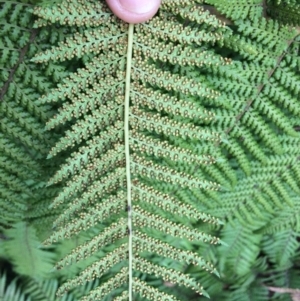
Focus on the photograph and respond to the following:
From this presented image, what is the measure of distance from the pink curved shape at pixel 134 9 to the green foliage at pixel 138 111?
0.05 meters

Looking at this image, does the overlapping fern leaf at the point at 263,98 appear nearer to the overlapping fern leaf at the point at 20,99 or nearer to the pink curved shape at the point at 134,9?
the pink curved shape at the point at 134,9

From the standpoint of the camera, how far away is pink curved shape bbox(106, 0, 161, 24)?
50.4 inches

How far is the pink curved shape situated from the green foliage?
0.05 m

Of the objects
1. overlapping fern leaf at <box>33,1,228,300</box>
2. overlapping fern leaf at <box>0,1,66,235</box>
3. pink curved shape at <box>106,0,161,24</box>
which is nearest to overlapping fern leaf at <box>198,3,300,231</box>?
overlapping fern leaf at <box>33,1,228,300</box>

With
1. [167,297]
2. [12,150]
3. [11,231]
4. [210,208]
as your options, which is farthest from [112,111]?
[11,231]

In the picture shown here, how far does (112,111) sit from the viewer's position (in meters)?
1.38

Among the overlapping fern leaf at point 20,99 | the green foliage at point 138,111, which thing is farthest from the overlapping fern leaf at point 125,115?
the overlapping fern leaf at point 20,99

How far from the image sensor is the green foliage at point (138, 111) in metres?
1.36

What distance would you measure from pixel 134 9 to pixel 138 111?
0.33 metres

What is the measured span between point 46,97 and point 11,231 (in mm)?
1286

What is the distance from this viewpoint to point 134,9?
1289 mm

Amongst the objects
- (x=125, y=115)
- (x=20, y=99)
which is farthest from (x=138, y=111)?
(x=20, y=99)

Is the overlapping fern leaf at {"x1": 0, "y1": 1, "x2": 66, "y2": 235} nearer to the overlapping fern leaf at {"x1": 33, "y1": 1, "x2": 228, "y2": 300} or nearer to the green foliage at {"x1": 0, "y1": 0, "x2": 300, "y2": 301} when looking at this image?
the green foliage at {"x1": 0, "y1": 0, "x2": 300, "y2": 301}

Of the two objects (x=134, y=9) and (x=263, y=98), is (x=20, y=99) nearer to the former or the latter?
(x=134, y=9)
